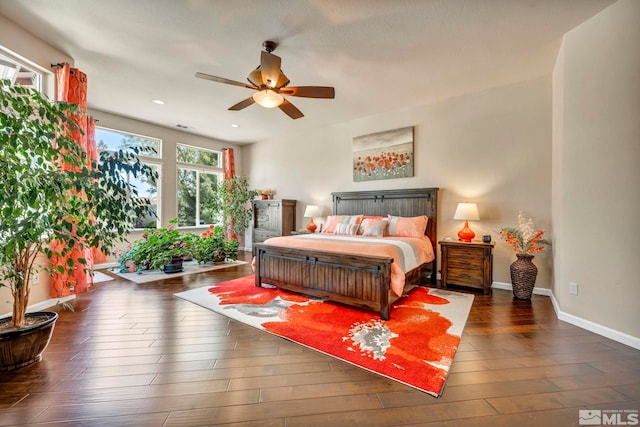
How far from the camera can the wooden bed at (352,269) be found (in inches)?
114

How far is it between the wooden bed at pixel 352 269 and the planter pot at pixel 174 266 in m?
1.96

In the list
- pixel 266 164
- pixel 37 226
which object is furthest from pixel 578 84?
pixel 266 164

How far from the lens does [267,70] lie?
2.71 metres

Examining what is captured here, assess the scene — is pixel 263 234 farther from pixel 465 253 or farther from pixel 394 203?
pixel 465 253

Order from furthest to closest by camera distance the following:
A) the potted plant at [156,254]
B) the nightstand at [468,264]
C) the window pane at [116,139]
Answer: the window pane at [116,139]
the potted plant at [156,254]
the nightstand at [468,264]

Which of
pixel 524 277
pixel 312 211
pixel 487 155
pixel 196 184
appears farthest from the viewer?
pixel 196 184

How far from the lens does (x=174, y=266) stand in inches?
194

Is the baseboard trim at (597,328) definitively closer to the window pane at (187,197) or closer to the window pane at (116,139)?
the window pane at (116,139)

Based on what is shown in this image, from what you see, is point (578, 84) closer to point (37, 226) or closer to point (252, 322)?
point (252, 322)

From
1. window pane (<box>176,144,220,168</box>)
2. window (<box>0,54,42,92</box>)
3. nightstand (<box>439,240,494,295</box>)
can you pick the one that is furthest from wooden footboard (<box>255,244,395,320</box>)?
window pane (<box>176,144,220,168</box>)

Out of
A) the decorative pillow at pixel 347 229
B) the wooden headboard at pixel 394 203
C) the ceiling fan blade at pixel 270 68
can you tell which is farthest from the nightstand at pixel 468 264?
the ceiling fan blade at pixel 270 68

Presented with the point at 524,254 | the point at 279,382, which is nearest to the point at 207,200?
the point at 279,382

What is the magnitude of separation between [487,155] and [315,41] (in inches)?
121

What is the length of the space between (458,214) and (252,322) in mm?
3229
